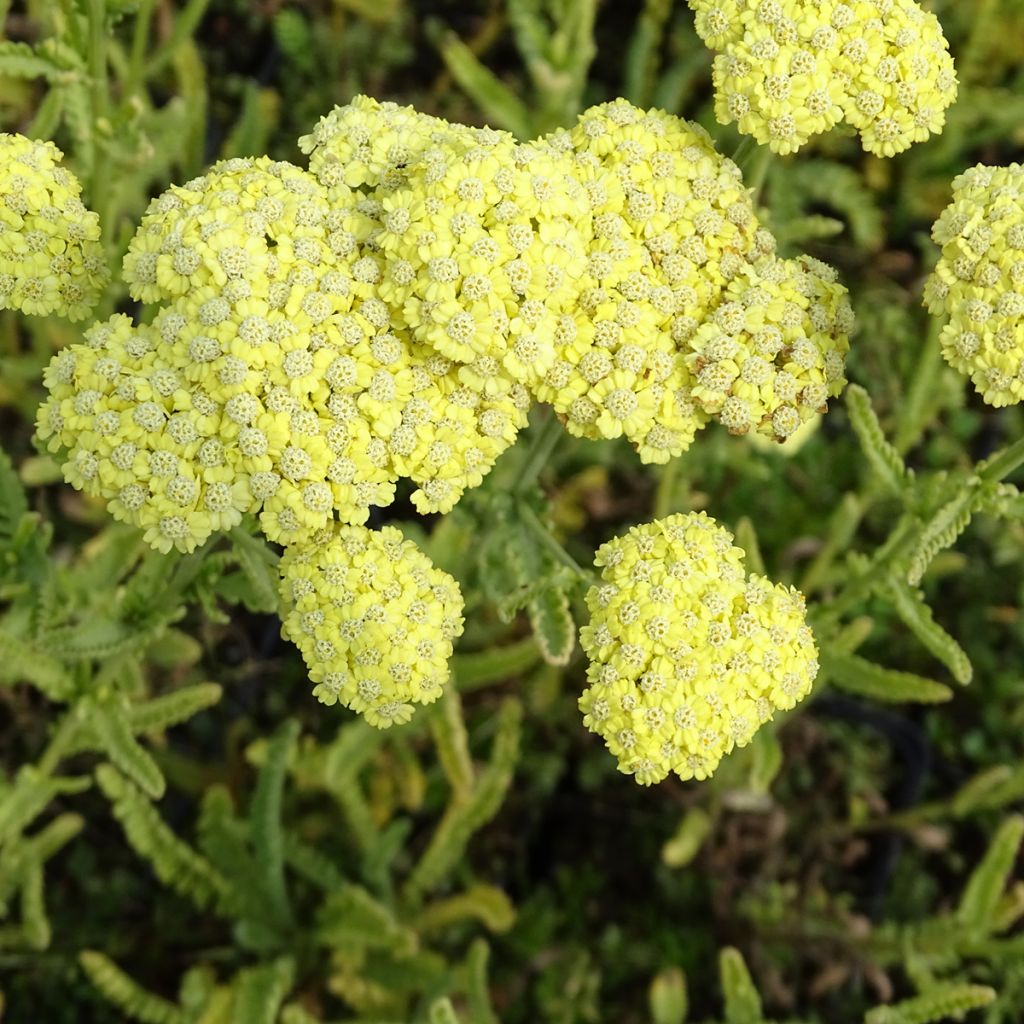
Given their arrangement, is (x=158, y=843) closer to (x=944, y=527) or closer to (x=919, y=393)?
(x=944, y=527)

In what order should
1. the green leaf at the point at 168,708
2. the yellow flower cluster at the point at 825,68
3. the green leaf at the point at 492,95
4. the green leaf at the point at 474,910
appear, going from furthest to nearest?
1. the green leaf at the point at 492,95
2. the green leaf at the point at 474,910
3. the green leaf at the point at 168,708
4. the yellow flower cluster at the point at 825,68

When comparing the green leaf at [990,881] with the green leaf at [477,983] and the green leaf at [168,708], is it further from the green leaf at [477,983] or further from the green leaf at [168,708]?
the green leaf at [168,708]

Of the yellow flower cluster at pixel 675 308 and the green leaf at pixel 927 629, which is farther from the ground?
the yellow flower cluster at pixel 675 308

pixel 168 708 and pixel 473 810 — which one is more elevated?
pixel 168 708

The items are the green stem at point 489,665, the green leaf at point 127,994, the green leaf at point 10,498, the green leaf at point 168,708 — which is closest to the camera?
the green leaf at point 10,498

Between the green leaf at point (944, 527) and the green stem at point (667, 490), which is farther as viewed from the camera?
the green stem at point (667, 490)

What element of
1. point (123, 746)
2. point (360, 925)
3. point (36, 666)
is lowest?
point (360, 925)

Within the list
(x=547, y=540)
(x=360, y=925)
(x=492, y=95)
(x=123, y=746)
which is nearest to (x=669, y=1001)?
(x=360, y=925)

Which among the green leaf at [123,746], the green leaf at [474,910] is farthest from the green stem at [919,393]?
the green leaf at [123,746]
